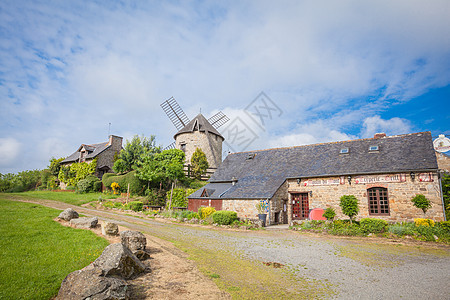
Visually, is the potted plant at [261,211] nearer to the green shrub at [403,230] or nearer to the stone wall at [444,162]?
the green shrub at [403,230]

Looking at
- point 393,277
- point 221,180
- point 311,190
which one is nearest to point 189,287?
point 393,277

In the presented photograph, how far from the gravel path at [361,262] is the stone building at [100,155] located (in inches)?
1076

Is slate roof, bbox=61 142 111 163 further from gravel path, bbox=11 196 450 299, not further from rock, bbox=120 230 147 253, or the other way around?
rock, bbox=120 230 147 253

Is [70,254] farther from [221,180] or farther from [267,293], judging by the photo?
[221,180]

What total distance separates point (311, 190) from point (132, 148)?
887 inches

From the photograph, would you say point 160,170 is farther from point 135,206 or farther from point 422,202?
point 422,202

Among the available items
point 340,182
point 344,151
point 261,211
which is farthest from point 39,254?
point 344,151

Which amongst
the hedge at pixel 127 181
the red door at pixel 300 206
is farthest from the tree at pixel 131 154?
the red door at pixel 300 206

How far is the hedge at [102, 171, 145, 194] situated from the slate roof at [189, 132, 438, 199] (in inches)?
328

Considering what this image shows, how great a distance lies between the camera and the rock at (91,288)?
3.90 meters

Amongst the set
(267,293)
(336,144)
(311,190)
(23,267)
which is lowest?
(267,293)

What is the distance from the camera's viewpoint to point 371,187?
1662 centimetres

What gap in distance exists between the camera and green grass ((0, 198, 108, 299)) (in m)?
4.34

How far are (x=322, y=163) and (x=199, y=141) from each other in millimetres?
16457
